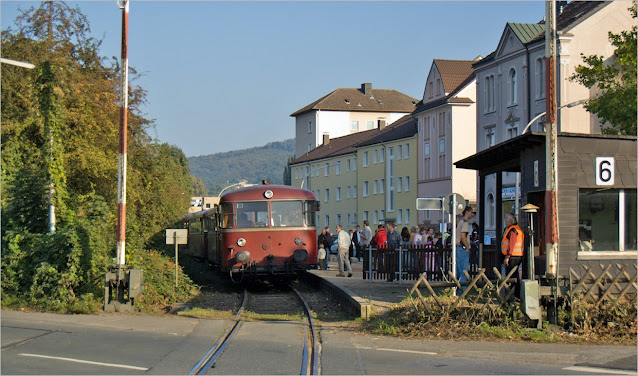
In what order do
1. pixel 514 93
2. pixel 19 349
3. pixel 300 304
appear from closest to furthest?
1. pixel 19 349
2. pixel 300 304
3. pixel 514 93

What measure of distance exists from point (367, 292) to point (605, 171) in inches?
301

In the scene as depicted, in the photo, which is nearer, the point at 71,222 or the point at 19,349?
the point at 19,349

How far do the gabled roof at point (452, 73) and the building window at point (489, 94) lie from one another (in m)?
10.9

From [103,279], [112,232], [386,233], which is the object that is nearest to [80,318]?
[103,279]

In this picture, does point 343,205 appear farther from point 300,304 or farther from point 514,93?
point 300,304

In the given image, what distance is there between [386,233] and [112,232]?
1154 centimetres

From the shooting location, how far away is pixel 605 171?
48.5ft

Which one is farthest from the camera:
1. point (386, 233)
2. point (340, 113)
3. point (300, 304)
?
point (340, 113)

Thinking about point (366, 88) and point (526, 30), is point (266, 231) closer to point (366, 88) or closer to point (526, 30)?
point (526, 30)

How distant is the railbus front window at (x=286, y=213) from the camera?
25.4 metres

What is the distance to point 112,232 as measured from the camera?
20469mm

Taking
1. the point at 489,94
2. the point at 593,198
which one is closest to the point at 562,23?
the point at 489,94

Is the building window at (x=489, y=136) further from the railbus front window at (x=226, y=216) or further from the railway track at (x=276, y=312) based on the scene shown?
the railbus front window at (x=226, y=216)

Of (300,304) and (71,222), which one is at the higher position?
(71,222)
